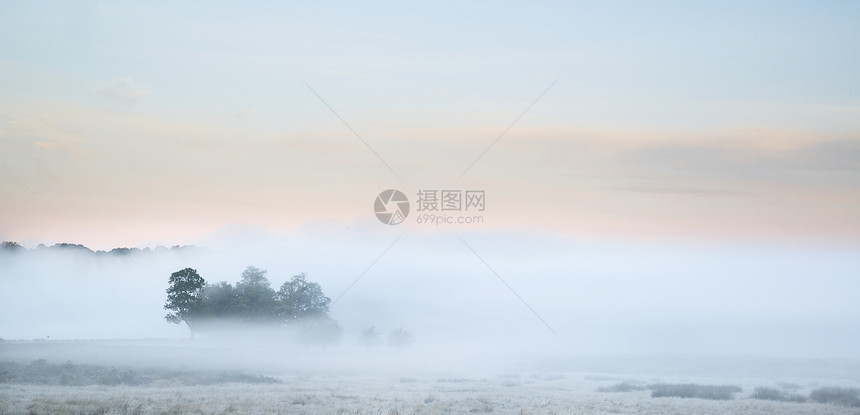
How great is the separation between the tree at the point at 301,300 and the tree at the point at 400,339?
28.5m

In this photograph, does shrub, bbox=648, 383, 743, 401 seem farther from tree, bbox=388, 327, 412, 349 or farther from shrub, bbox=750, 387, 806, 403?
tree, bbox=388, 327, 412, 349

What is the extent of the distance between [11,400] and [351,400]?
18062mm

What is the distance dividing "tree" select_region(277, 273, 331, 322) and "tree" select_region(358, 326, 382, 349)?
26387 millimetres

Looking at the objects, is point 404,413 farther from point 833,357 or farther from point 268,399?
point 833,357

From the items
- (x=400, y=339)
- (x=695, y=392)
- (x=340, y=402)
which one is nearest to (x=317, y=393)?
(x=340, y=402)

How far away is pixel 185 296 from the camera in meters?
109

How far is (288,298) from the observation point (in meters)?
120

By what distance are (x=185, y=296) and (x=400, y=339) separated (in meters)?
52.1

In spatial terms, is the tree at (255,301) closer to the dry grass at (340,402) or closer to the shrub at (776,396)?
the dry grass at (340,402)

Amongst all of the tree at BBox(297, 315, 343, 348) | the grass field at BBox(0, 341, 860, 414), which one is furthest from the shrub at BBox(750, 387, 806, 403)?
the tree at BBox(297, 315, 343, 348)

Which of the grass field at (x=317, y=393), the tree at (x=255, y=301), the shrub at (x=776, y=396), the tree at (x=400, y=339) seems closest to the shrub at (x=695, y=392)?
the grass field at (x=317, y=393)

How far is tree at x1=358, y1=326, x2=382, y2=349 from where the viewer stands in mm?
149750

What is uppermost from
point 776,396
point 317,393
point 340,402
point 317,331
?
point 317,331

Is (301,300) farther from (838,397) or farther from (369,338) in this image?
(838,397)
